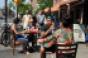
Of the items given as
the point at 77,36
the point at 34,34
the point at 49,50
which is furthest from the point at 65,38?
the point at 77,36

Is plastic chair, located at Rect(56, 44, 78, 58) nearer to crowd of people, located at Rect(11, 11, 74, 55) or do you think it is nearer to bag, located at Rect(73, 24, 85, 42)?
crowd of people, located at Rect(11, 11, 74, 55)

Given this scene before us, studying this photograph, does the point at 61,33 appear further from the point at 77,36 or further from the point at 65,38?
the point at 77,36

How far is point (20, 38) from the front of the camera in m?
15.1

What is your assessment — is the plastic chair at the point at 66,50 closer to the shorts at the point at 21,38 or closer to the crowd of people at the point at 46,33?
the crowd of people at the point at 46,33

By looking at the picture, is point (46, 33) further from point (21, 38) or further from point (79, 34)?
point (79, 34)

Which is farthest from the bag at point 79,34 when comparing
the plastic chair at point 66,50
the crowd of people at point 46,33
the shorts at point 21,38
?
the plastic chair at point 66,50

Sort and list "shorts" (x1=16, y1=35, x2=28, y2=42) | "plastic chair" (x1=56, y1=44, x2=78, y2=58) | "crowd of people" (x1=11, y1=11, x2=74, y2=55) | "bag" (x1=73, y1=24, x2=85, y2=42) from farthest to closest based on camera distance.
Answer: "bag" (x1=73, y1=24, x2=85, y2=42) → "shorts" (x1=16, y1=35, x2=28, y2=42) → "crowd of people" (x1=11, y1=11, x2=74, y2=55) → "plastic chair" (x1=56, y1=44, x2=78, y2=58)

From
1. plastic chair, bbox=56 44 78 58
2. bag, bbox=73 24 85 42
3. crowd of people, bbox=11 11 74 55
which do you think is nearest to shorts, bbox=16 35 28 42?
crowd of people, bbox=11 11 74 55

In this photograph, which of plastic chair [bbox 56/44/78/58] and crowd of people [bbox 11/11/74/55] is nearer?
plastic chair [bbox 56/44/78/58]

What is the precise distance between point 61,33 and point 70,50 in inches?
12.9

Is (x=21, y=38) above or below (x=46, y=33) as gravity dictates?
below

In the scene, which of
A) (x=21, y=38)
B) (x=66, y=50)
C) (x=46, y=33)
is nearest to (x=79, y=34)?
(x=21, y=38)

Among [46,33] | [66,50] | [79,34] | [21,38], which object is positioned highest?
[46,33]

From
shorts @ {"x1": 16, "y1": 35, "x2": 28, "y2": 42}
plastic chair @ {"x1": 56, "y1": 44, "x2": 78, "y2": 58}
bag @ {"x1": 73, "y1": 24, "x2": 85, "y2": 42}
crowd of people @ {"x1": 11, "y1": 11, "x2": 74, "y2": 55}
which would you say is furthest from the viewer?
bag @ {"x1": 73, "y1": 24, "x2": 85, "y2": 42}
